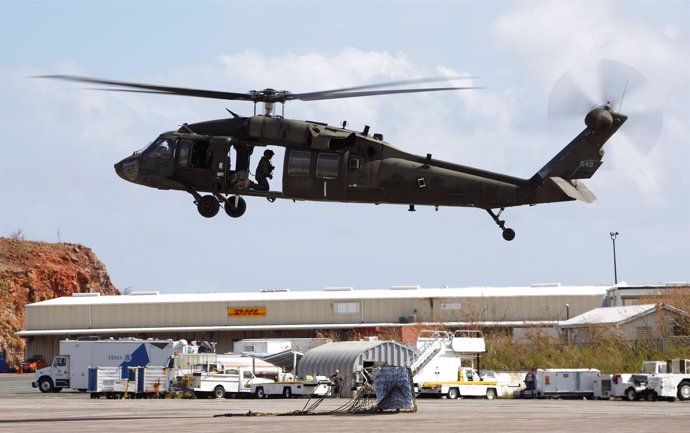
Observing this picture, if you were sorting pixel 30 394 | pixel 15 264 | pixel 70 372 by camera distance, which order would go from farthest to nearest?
pixel 15 264, pixel 70 372, pixel 30 394

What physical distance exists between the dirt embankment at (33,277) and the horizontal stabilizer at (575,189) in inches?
3216

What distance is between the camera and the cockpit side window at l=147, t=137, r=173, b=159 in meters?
35.4

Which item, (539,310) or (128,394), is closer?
(128,394)

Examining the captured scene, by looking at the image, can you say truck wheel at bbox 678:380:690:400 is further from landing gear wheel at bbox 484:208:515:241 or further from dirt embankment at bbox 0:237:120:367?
dirt embankment at bbox 0:237:120:367

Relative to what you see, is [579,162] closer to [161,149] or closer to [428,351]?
[161,149]

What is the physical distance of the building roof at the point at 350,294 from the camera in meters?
91.8

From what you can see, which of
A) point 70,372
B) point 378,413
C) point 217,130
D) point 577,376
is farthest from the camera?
point 70,372

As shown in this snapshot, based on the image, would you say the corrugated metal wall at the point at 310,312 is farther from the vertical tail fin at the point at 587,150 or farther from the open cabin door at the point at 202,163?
the open cabin door at the point at 202,163

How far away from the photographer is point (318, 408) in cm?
4469

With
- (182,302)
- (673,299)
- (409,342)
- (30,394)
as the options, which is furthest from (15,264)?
(673,299)

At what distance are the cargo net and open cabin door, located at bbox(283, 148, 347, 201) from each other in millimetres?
8601

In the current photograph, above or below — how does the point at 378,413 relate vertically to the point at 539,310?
below

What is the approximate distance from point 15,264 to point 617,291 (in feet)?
206

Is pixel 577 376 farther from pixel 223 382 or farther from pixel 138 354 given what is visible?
pixel 138 354
